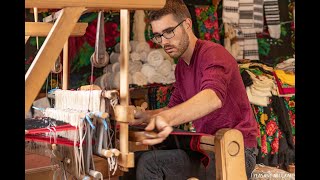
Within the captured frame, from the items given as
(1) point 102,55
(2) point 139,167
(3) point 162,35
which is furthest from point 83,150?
(3) point 162,35

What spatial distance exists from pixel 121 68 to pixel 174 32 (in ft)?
1.96

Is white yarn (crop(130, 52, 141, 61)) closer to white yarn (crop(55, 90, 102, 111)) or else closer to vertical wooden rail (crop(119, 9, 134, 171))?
white yarn (crop(55, 90, 102, 111))

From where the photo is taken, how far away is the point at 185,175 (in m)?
2.14

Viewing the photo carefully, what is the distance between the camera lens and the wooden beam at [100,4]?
1513 mm

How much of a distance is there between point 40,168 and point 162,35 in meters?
1.18

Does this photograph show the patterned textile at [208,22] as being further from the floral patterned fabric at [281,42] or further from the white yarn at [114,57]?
the white yarn at [114,57]

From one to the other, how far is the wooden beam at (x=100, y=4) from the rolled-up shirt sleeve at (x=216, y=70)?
0.47 m

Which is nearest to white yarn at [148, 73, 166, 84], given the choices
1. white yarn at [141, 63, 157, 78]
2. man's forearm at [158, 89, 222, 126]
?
white yarn at [141, 63, 157, 78]

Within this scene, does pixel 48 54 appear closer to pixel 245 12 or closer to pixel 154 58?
pixel 154 58

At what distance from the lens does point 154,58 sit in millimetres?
5078

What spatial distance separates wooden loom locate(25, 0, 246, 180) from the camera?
1.46 m

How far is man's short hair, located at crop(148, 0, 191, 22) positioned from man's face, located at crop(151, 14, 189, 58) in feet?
0.06
